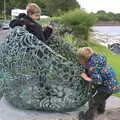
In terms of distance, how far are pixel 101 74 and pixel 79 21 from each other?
56.5ft

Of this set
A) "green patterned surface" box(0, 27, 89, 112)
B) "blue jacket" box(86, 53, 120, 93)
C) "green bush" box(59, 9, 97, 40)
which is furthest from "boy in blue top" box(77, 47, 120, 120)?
"green bush" box(59, 9, 97, 40)

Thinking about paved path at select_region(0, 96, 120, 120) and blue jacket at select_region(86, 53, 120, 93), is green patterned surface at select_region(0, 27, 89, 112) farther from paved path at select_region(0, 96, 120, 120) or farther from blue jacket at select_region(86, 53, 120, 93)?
blue jacket at select_region(86, 53, 120, 93)

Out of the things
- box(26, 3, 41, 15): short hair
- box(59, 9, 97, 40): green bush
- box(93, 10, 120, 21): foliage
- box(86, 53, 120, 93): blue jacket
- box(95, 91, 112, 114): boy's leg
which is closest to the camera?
box(86, 53, 120, 93): blue jacket

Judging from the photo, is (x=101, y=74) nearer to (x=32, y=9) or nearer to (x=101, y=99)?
(x=101, y=99)

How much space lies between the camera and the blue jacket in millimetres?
5723

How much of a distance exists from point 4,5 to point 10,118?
70.2 m

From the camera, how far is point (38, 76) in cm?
589

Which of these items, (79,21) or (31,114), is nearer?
(31,114)

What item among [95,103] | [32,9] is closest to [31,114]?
[95,103]

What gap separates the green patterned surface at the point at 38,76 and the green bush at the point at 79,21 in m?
16.4

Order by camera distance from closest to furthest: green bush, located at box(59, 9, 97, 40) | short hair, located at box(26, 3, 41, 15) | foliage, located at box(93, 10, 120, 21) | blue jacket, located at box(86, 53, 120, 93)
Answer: blue jacket, located at box(86, 53, 120, 93) → short hair, located at box(26, 3, 41, 15) → green bush, located at box(59, 9, 97, 40) → foliage, located at box(93, 10, 120, 21)

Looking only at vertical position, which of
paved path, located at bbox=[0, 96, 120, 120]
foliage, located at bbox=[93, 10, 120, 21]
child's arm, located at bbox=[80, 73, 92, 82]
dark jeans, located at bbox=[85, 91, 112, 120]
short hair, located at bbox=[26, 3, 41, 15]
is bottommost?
foliage, located at bbox=[93, 10, 120, 21]

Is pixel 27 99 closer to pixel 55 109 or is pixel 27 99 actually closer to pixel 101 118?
pixel 55 109

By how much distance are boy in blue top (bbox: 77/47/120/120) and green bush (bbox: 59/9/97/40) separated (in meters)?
16.5
